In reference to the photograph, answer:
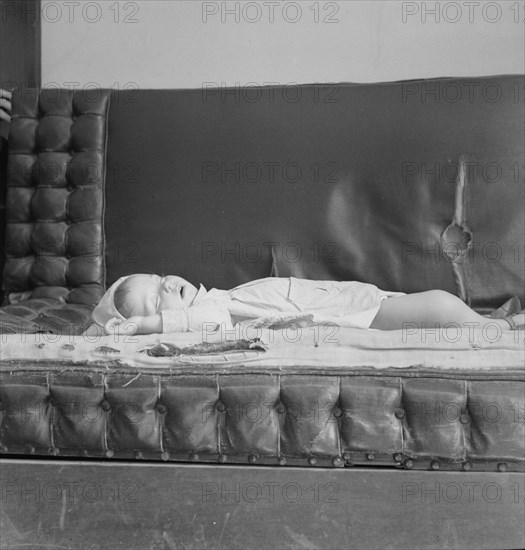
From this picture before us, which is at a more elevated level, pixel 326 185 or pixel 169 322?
pixel 326 185

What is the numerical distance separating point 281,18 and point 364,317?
1.27 m

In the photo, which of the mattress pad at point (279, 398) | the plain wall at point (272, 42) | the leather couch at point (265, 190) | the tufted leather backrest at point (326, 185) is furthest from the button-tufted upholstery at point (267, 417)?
the plain wall at point (272, 42)

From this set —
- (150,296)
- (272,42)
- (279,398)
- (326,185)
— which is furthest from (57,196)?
(279,398)

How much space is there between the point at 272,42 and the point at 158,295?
1.15 m

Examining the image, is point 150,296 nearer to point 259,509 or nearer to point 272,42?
point 259,509

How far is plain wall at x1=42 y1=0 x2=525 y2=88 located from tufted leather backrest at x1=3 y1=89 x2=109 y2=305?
400mm

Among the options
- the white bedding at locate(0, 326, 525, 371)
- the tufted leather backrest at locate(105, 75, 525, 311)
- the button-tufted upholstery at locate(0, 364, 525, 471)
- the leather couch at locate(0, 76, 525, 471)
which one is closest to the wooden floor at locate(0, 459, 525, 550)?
the button-tufted upholstery at locate(0, 364, 525, 471)

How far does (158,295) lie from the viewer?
1746 mm

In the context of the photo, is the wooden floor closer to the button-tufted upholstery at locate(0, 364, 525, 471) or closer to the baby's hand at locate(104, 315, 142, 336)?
the button-tufted upholstery at locate(0, 364, 525, 471)

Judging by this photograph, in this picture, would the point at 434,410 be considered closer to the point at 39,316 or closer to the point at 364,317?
the point at 364,317

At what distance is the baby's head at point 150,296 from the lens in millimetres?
1719

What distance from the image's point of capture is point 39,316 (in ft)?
6.05

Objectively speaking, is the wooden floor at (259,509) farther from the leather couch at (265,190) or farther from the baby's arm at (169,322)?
the leather couch at (265,190)

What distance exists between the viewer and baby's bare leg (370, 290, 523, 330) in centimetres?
166
